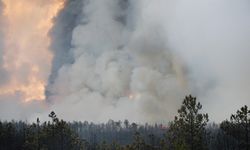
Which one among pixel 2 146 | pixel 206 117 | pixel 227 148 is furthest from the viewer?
pixel 227 148

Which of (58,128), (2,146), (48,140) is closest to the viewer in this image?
(58,128)

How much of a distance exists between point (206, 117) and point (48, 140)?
39317 mm

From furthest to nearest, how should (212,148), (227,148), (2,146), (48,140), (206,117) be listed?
(212,148) → (227,148) → (2,146) → (48,140) → (206,117)

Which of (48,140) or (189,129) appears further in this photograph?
(48,140)

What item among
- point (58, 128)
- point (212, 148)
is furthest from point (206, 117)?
point (212, 148)

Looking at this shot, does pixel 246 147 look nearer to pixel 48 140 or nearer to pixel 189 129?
pixel 189 129

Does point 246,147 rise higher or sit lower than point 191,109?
lower

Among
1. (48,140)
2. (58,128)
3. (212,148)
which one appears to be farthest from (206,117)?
(212,148)

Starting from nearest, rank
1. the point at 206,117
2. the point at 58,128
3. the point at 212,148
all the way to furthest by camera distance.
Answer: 1. the point at 206,117
2. the point at 58,128
3. the point at 212,148

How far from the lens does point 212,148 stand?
150 m

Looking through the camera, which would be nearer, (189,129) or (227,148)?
(189,129)

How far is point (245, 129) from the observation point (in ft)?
170

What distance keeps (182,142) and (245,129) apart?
30.0 ft

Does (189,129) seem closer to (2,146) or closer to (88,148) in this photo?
(2,146)
